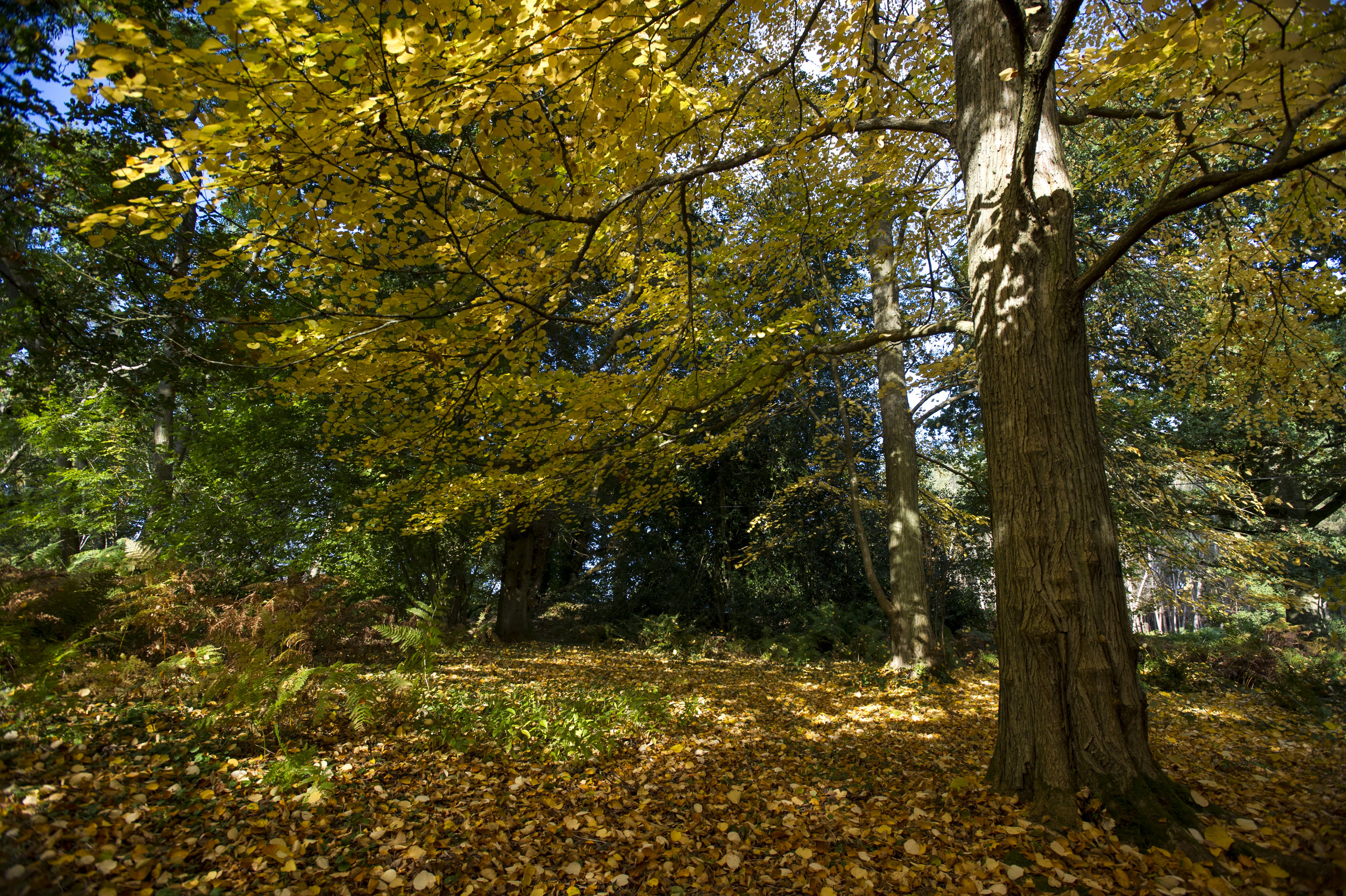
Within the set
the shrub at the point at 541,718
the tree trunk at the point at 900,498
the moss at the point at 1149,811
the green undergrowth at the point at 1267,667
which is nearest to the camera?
the moss at the point at 1149,811

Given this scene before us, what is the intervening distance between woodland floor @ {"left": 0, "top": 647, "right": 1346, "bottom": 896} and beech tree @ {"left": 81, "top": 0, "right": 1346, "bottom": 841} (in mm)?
420

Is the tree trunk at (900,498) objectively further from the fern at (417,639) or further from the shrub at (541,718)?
the fern at (417,639)

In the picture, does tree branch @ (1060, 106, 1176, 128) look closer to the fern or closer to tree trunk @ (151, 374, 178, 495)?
the fern

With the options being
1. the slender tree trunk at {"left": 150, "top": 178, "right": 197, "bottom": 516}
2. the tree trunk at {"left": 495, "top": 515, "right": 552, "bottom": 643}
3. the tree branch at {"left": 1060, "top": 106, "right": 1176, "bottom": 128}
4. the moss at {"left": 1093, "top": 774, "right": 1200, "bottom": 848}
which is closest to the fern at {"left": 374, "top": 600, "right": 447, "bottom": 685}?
the slender tree trunk at {"left": 150, "top": 178, "right": 197, "bottom": 516}

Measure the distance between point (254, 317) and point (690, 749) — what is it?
225 inches

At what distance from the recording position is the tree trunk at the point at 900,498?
7535mm

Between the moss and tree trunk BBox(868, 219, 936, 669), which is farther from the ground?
tree trunk BBox(868, 219, 936, 669)

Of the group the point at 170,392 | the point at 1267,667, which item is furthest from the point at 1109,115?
the point at 170,392

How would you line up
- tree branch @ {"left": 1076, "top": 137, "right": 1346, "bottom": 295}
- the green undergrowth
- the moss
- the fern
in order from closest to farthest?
tree branch @ {"left": 1076, "top": 137, "right": 1346, "bottom": 295} < the moss < the fern < the green undergrowth

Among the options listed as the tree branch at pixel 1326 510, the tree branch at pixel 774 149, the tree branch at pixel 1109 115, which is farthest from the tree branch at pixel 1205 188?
the tree branch at pixel 1326 510

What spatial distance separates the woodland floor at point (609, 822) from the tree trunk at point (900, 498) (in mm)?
3165

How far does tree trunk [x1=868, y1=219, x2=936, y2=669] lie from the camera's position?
754 centimetres

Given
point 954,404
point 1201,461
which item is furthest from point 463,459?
point 954,404

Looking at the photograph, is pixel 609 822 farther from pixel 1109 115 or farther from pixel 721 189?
pixel 1109 115
